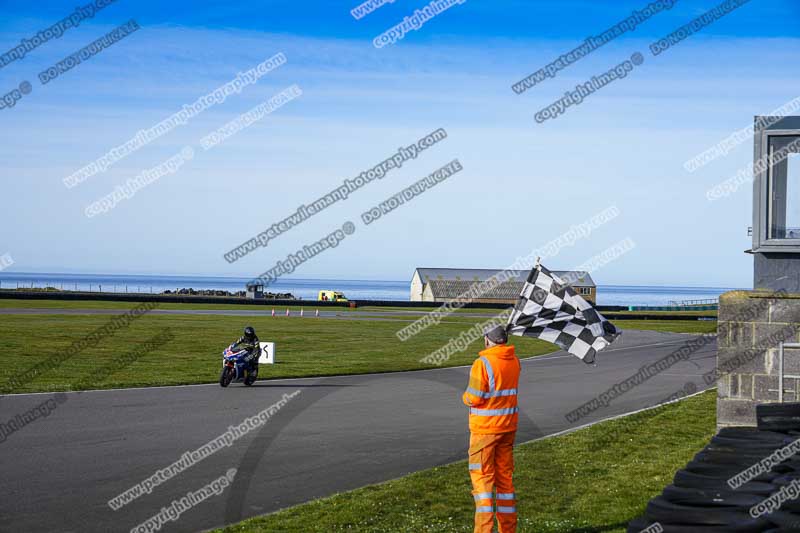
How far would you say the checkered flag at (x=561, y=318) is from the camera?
11.1m

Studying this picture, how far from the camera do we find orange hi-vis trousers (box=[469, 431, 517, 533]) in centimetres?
734

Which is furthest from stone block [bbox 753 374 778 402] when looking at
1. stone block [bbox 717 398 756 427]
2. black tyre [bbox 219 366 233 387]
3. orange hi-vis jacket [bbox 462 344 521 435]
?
black tyre [bbox 219 366 233 387]

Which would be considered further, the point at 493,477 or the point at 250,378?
the point at 250,378

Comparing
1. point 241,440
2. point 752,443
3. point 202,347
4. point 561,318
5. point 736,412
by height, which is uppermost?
point 202,347

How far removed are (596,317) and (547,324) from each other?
62 cm

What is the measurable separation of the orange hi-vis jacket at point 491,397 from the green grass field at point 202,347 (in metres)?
12.5

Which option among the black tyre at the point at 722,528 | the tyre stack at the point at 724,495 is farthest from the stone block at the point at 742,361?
the black tyre at the point at 722,528

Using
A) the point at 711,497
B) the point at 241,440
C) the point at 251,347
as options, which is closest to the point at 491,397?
the point at 711,497

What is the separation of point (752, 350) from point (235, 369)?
1171 cm

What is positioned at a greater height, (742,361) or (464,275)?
(464,275)

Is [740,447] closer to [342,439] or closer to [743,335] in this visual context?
[743,335]

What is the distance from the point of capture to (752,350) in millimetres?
10297

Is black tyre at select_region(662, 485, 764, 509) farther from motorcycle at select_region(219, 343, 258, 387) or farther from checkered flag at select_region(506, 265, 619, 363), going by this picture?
motorcycle at select_region(219, 343, 258, 387)

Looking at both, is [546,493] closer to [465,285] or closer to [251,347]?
[251,347]
